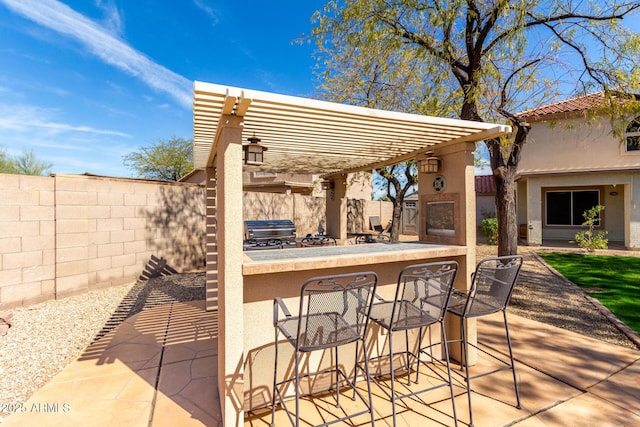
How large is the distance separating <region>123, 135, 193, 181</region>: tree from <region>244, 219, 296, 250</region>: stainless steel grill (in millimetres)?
18232

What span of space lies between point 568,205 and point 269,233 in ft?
44.1

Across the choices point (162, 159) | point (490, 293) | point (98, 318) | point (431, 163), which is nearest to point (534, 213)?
point (431, 163)

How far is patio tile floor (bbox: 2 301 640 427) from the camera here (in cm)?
236

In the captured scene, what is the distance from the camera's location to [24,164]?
60.5 feet

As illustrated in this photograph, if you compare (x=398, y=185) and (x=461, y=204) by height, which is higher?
(x=398, y=185)

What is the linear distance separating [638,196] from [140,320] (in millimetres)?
15708

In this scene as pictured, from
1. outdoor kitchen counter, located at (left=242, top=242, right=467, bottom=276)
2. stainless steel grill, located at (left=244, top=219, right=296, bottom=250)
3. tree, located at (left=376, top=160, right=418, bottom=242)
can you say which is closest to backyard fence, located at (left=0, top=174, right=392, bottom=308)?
stainless steel grill, located at (left=244, top=219, right=296, bottom=250)

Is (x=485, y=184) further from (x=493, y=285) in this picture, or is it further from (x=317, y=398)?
(x=317, y=398)

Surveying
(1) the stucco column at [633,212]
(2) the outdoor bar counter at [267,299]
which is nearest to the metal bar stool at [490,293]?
(2) the outdoor bar counter at [267,299]

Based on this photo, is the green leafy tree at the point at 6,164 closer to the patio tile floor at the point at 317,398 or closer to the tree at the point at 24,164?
the tree at the point at 24,164

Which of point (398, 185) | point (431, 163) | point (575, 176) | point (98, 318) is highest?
point (575, 176)

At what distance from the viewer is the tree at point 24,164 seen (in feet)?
58.1

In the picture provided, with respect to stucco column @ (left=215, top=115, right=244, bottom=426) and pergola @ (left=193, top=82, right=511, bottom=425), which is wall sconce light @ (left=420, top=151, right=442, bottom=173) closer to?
pergola @ (left=193, top=82, right=511, bottom=425)

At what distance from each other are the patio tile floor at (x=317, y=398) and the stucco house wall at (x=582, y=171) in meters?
9.87
